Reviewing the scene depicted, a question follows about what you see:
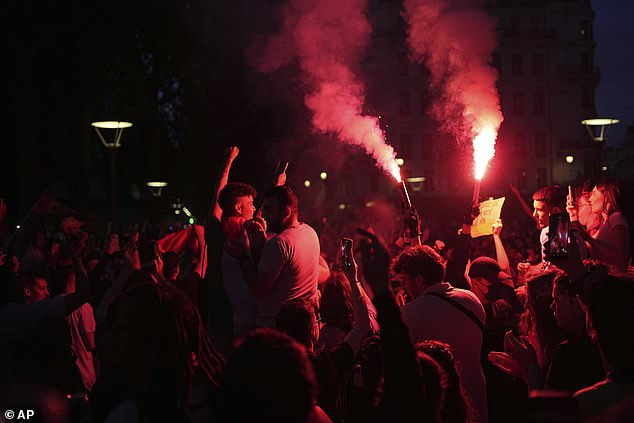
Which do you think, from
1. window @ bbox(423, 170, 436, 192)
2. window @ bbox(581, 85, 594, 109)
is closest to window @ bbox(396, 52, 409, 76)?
window @ bbox(423, 170, 436, 192)

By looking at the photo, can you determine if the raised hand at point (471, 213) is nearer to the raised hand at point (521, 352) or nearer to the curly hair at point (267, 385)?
the raised hand at point (521, 352)

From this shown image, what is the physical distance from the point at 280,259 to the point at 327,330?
1.91 feet

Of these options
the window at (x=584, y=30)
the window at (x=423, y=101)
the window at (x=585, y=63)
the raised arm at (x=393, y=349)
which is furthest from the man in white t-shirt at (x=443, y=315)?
the window at (x=584, y=30)

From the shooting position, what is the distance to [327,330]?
5352mm

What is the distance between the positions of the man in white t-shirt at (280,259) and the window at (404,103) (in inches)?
2587

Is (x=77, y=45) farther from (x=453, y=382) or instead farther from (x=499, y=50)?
(x=499, y=50)

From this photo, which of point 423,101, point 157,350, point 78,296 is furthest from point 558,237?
point 423,101

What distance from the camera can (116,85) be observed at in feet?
73.6

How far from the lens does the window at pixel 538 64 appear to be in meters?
74.8

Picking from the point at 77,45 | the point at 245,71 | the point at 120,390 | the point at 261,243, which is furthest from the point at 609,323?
the point at 245,71

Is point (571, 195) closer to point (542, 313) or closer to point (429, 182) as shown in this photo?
point (542, 313)

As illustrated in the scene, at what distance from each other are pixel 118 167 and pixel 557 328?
4424 cm

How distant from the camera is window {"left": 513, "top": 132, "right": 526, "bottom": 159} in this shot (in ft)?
252

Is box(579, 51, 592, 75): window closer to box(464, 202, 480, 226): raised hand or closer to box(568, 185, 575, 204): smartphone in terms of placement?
box(568, 185, 575, 204): smartphone
